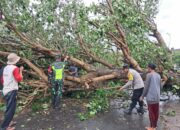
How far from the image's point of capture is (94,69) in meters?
8.40

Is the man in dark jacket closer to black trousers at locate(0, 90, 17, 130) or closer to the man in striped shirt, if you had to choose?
the man in striped shirt

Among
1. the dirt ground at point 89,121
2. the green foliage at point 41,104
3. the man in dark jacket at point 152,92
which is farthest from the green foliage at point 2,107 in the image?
the man in dark jacket at point 152,92

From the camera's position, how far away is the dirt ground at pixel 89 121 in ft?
19.7

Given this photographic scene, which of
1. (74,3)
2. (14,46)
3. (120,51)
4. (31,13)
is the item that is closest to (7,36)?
(14,46)

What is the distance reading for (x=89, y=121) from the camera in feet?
21.0

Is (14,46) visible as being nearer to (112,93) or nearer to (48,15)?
(48,15)

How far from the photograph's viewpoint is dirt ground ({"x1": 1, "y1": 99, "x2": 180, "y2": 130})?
6.00 m

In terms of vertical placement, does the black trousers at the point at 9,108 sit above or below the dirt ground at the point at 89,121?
above

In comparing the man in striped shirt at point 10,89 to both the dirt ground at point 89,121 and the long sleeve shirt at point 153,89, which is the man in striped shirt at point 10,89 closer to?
the dirt ground at point 89,121

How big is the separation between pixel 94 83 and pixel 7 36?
314 centimetres

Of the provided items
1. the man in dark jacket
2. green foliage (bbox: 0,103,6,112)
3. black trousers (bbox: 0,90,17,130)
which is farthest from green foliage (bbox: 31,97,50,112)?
the man in dark jacket

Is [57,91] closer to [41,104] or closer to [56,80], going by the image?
[56,80]

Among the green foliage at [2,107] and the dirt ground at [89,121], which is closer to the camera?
the dirt ground at [89,121]

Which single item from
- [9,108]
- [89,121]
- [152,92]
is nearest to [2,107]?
[9,108]
